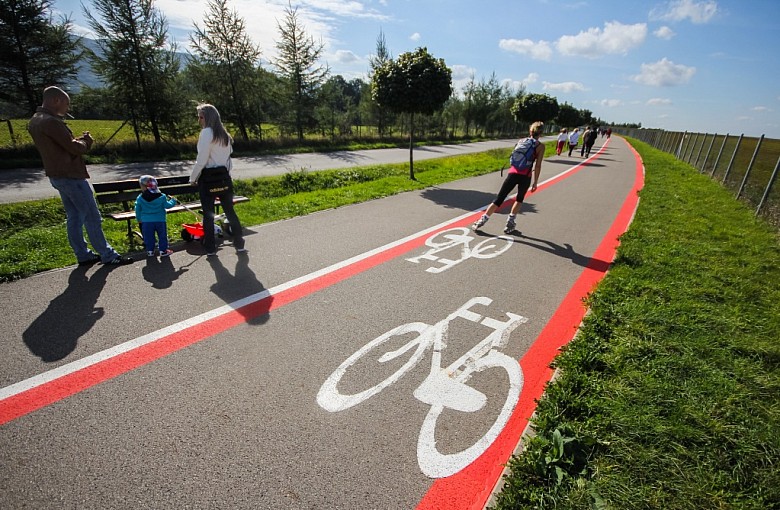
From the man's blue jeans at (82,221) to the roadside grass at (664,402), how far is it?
544 cm

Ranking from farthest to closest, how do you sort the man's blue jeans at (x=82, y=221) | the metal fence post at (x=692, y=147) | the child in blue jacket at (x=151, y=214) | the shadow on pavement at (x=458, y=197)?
the metal fence post at (x=692, y=147), the shadow on pavement at (x=458, y=197), the child in blue jacket at (x=151, y=214), the man's blue jeans at (x=82, y=221)

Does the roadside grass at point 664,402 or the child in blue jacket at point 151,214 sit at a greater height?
the child in blue jacket at point 151,214

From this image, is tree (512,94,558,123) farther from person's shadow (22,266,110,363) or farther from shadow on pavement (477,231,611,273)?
person's shadow (22,266,110,363)

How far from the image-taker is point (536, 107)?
27.9m

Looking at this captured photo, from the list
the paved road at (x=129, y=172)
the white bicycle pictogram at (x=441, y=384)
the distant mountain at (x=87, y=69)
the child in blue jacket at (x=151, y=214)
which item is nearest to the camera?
the white bicycle pictogram at (x=441, y=384)

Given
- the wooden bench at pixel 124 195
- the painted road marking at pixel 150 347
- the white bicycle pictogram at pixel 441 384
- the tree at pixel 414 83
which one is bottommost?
the painted road marking at pixel 150 347

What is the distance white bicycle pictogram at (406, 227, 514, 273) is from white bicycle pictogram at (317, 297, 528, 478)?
163 centimetres

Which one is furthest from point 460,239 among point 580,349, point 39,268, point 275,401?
point 39,268

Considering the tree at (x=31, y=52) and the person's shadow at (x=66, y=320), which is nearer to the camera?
the person's shadow at (x=66, y=320)

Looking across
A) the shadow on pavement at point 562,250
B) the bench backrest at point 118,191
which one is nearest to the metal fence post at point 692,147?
the shadow on pavement at point 562,250

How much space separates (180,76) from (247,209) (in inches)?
629

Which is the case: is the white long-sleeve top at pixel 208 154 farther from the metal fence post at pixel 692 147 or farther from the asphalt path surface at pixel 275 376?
the metal fence post at pixel 692 147

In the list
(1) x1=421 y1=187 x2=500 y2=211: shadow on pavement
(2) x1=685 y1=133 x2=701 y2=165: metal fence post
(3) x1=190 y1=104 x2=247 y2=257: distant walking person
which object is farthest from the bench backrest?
(2) x1=685 y1=133 x2=701 y2=165: metal fence post

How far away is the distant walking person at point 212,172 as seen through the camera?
505 centimetres
